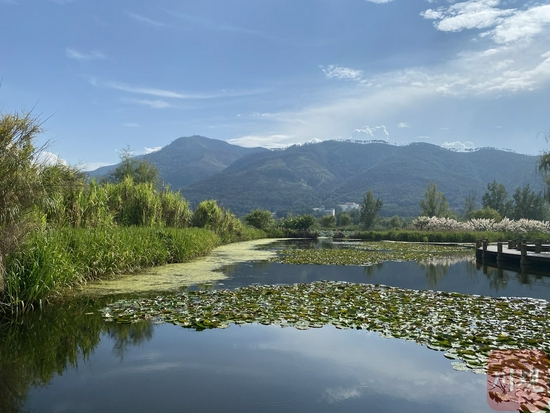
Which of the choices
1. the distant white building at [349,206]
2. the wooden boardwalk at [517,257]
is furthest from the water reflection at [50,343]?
the distant white building at [349,206]

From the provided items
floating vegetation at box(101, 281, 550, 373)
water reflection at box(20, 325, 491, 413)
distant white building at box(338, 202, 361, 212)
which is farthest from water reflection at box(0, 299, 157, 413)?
distant white building at box(338, 202, 361, 212)

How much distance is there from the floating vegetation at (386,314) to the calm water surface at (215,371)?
27cm

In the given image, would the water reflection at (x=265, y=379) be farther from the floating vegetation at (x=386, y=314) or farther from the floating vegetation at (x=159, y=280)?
the floating vegetation at (x=159, y=280)

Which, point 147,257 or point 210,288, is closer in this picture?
point 210,288

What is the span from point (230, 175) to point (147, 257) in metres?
165

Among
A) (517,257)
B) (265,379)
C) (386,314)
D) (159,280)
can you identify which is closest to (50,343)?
(265,379)

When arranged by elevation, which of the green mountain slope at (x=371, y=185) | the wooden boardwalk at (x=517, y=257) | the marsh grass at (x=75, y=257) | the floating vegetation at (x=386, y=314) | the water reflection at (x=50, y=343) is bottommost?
the wooden boardwalk at (x=517, y=257)

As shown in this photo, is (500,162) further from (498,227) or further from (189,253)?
(189,253)

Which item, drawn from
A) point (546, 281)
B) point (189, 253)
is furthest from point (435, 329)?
point (189, 253)

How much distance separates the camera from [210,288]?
1070 centimetres

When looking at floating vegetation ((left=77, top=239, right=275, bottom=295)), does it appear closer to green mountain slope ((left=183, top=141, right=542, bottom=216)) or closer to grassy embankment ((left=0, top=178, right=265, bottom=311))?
grassy embankment ((left=0, top=178, right=265, bottom=311))

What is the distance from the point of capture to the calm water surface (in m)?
4.32

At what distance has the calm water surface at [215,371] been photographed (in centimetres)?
432

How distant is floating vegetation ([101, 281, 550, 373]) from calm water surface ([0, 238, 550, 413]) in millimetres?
272
